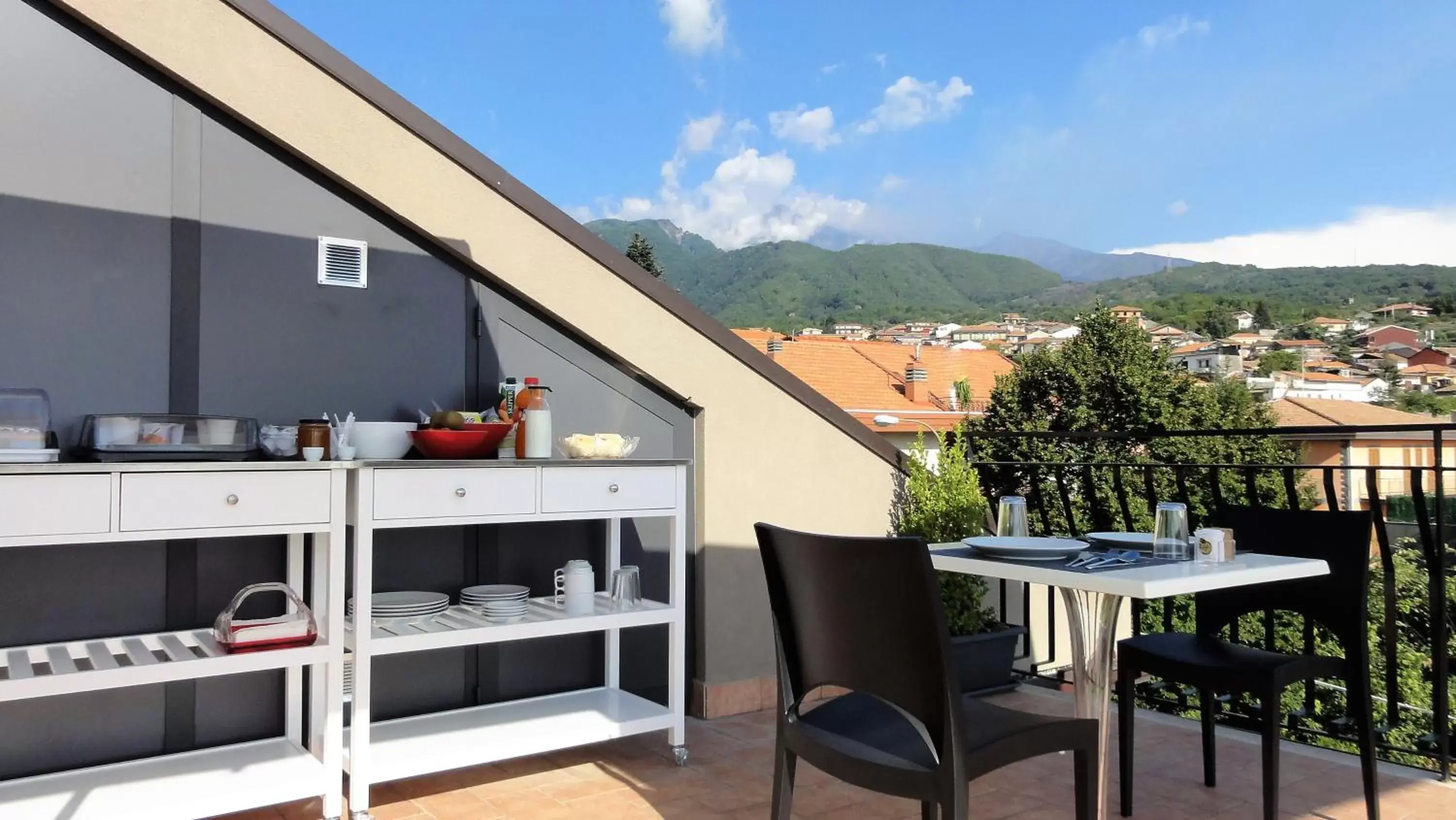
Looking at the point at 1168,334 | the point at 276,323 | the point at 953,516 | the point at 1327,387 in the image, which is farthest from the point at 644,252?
the point at 276,323

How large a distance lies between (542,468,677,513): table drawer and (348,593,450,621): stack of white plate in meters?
0.45

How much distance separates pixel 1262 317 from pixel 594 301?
3947cm

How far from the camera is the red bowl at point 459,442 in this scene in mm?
2906

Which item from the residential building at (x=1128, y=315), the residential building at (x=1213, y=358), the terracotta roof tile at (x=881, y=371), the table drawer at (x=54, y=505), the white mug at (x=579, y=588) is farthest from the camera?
the residential building at (x=1213, y=358)

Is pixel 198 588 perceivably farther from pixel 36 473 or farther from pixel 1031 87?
pixel 1031 87

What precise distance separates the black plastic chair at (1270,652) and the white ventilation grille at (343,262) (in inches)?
99.1

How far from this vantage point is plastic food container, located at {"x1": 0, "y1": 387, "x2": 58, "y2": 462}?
7.54 feet

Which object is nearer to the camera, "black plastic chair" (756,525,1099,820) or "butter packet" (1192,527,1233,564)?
"black plastic chair" (756,525,1099,820)

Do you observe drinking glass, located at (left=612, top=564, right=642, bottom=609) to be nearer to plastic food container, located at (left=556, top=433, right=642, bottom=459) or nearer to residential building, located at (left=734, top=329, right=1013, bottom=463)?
plastic food container, located at (left=556, top=433, right=642, bottom=459)

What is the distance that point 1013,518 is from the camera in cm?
256

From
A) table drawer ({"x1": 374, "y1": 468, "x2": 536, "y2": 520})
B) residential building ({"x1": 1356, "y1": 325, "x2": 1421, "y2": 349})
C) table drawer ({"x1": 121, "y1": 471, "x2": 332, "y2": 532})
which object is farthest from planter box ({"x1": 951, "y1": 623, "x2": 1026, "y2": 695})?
residential building ({"x1": 1356, "y1": 325, "x2": 1421, "y2": 349})

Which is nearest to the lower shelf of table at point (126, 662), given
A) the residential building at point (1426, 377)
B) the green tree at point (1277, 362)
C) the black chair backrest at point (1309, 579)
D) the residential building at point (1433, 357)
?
the black chair backrest at point (1309, 579)

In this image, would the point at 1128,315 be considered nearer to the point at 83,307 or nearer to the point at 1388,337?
the point at 1388,337

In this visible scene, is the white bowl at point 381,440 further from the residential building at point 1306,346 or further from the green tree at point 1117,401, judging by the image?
the residential building at point 1306,346
